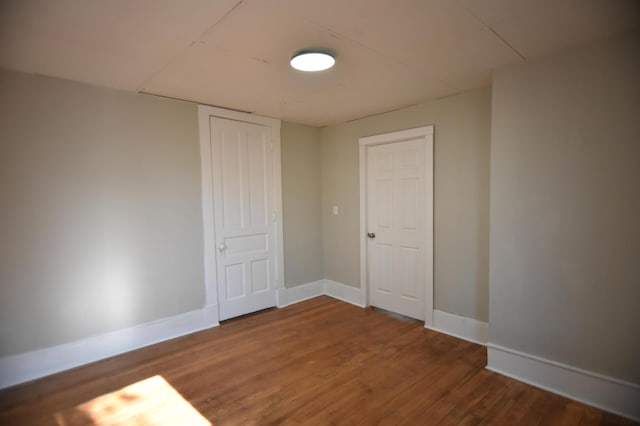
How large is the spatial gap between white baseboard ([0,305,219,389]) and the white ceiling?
2.30 meters

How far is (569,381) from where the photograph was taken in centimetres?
228

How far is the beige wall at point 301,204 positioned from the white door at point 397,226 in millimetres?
867

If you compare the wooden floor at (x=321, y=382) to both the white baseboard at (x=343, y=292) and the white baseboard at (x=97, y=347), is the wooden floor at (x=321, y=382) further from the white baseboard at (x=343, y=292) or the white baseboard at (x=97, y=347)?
the white baseboard at (x=343, y=292)

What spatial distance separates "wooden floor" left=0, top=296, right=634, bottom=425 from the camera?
6.91 feet

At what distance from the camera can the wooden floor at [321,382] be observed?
2.11 metres

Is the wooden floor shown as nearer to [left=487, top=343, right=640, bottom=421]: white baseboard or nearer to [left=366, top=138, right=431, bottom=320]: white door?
[left=487, top=343, right=640, bottom=421]: white baseboard

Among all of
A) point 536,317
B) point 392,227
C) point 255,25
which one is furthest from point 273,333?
point 255,25

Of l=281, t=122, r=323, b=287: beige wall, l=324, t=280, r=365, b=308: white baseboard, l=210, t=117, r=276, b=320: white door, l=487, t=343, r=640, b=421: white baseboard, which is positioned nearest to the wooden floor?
l=487, t=343, r=640, b=421: white baseboard

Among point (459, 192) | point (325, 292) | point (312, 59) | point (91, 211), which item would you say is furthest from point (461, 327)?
point (91, 211)

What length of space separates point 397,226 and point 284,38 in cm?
254

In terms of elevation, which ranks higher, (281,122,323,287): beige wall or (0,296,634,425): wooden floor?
(281,122,323,287): beige wall

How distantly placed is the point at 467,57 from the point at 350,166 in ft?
7.08

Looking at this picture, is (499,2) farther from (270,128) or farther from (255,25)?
(270,128)

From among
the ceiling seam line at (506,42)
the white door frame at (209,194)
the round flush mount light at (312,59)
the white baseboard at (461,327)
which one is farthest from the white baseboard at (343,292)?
the ceiling seam line at (506,42)
